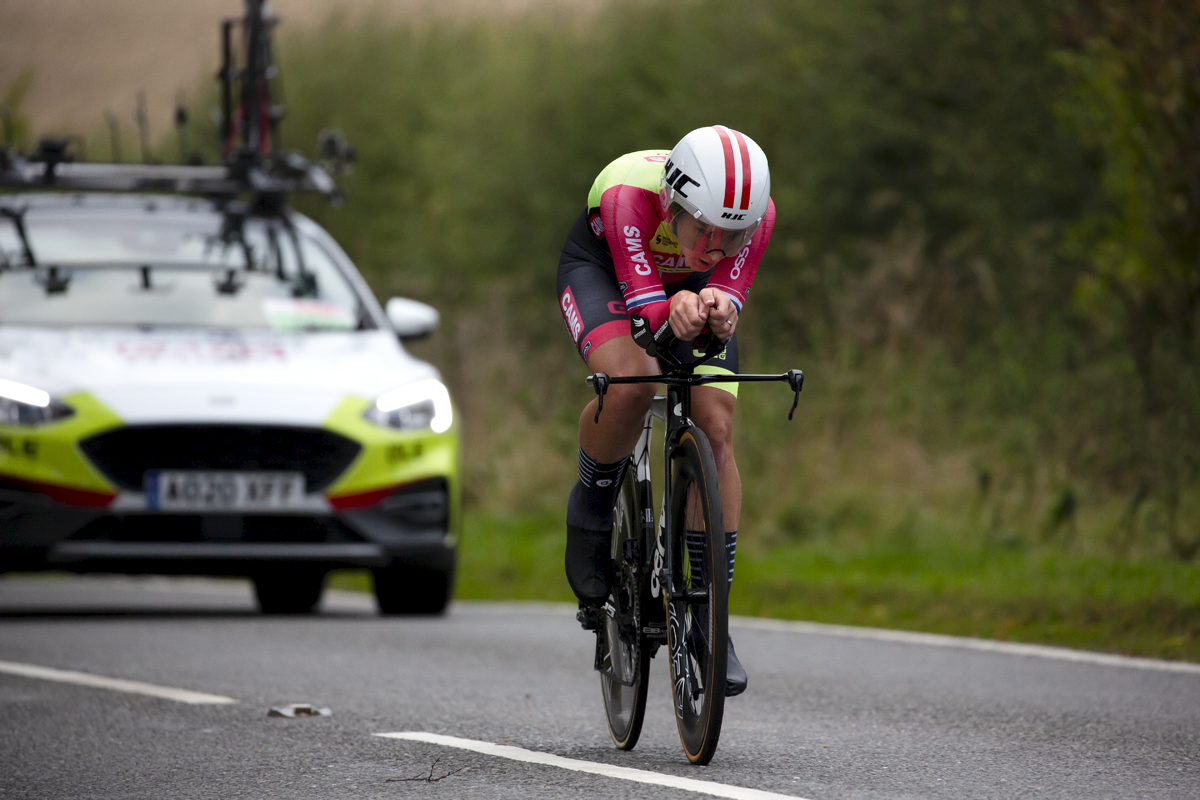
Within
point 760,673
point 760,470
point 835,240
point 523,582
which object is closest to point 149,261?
point 523,582

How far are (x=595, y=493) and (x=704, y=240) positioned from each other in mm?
941

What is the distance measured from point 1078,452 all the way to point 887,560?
1.74 meters

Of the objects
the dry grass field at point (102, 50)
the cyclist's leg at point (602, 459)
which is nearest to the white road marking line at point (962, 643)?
the cyclist's leg at point (602, 459)

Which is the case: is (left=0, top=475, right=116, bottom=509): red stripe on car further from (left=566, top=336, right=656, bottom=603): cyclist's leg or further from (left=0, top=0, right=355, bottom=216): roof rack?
(left=566, top=336, right=656, bottom=603): cyclist's leg

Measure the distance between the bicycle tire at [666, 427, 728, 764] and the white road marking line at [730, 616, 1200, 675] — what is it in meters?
3.00

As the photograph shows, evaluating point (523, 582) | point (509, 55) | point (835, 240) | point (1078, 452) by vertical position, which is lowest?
point (523, 582)

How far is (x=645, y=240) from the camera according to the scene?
5.72 m

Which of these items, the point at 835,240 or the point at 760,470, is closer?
the point at 760,470

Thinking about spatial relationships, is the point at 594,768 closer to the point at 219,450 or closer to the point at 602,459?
the point at 602,459

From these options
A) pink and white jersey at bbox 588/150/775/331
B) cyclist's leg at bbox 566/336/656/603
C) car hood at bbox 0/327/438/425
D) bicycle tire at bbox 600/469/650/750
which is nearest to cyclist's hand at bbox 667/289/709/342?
pink and white jersey at bbox 588/150/775/331

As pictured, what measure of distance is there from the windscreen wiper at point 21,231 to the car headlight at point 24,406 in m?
1.23

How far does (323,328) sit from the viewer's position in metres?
10.6

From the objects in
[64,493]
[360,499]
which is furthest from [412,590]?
[64,493]

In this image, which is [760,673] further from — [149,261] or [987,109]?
[987,109]
